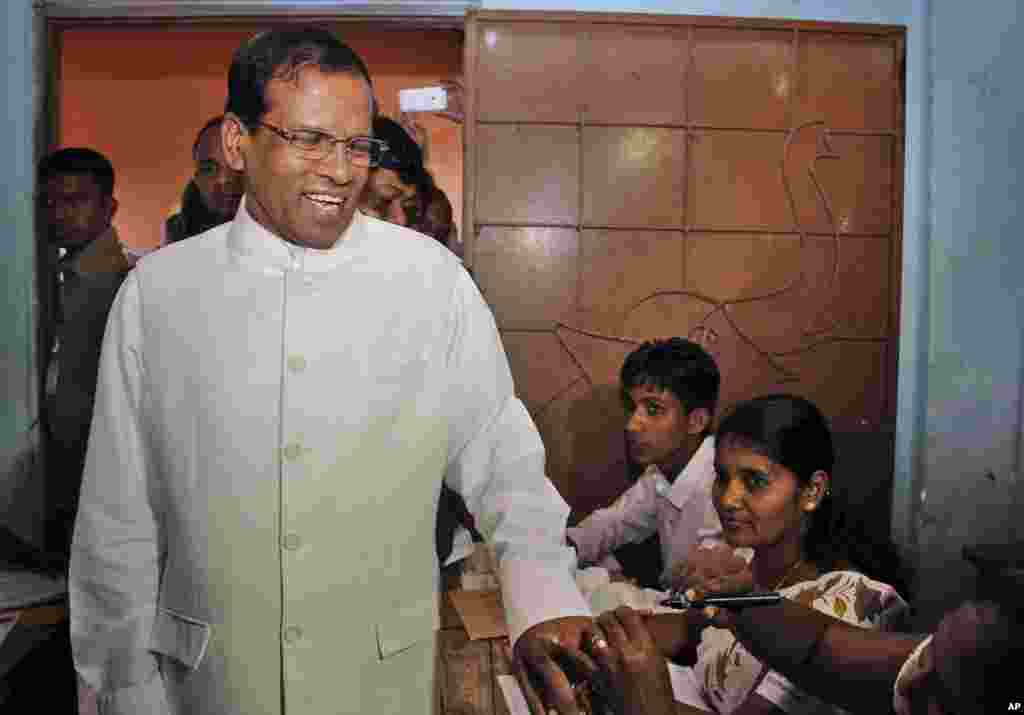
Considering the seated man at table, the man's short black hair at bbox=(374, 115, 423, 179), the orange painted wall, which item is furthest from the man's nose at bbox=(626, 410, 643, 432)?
the orange painted wall

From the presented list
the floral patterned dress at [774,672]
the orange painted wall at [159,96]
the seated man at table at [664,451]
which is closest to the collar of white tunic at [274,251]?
the floral patterned dress at [774,672]

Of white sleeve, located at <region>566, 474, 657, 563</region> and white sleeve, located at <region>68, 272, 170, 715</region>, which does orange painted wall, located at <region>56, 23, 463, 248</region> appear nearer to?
white sleeve, located at <region>566, 474, 657, 563</region>

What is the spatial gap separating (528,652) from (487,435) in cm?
24

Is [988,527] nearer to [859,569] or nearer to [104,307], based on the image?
[859,569]

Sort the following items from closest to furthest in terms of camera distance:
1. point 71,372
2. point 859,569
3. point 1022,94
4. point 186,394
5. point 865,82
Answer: point 186,394, point 859,569, point 71,372, point 1022,94, point 865,82

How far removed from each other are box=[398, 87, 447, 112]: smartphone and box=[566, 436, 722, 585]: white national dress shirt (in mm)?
775

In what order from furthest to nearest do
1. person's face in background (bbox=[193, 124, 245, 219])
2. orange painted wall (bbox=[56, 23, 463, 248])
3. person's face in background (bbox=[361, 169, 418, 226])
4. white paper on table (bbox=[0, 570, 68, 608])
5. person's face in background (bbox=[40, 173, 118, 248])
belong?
orange painted wall (bbox=[56, 23, 463, 248]), person's face in background (bbox=[361, 169, 418, 226]), person's face in background (bbox=[40, 173, 118, 248]), person's face in background (bbox=[193, 124, 245, 219]), white paper on table (bbox=[0, 570, 68, 608])

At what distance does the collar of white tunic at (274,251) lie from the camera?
104 cm

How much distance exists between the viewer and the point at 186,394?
1001mm

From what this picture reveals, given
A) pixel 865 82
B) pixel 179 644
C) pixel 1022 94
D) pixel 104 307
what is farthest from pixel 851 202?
pixel 179 644

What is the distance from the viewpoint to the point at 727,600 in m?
0.94

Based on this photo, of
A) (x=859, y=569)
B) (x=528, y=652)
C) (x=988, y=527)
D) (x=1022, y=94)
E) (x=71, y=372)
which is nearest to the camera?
(x=528, y=652)

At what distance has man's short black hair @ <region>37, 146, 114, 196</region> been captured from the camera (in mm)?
1698

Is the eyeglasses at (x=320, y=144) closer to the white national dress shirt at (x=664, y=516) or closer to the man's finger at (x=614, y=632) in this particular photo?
the man's finger at (x=614, y=632)
